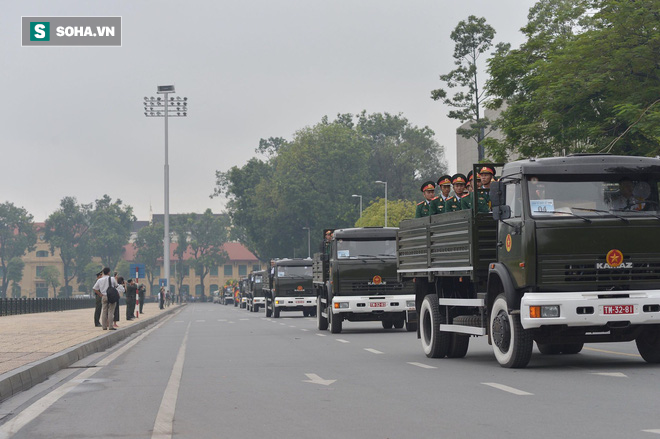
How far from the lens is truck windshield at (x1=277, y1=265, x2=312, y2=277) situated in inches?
1726

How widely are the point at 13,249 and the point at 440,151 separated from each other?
265ft

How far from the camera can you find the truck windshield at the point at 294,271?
43844 millimetres

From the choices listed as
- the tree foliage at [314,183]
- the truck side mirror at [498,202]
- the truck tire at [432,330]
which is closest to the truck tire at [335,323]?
the truck tire at [432,330]

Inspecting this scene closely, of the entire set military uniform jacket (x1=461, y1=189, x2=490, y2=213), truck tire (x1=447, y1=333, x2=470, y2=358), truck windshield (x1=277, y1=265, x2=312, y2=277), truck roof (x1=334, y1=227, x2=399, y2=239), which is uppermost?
truck roof (x1=334, y1=227, x2=399, y2=239)

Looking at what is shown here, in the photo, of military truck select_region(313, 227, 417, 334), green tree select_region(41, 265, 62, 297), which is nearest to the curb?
military truck select_region(313, 227, 417, 334)

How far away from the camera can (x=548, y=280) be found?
514 inches

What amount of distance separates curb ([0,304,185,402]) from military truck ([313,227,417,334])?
18.4 feet

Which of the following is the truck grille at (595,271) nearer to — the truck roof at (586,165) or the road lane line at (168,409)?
the truck roof at (586,165)

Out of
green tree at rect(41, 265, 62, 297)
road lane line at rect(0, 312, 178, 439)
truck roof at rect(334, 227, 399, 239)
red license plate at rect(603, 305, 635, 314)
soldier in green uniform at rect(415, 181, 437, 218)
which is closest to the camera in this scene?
road lane line at rect(0, 312, 178, 439)

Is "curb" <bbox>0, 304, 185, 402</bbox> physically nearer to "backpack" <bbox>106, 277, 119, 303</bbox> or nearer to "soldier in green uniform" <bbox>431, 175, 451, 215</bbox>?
"backpack" <bbox>106, 277, 119, 303</bbox>

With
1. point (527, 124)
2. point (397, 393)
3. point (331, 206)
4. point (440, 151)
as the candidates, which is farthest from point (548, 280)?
point (440, 151)

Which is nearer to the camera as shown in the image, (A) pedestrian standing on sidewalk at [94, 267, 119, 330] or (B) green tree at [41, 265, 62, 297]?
(A) pedestrian standing on sidewalk at [94, 267, 119, 330]

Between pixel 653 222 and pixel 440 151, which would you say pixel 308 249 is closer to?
pixel 440 151

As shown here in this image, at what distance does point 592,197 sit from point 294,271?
31053 mm
